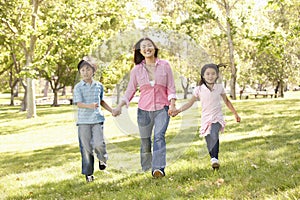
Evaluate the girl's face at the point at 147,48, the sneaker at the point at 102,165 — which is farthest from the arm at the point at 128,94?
the sneaker at the point at 102,165

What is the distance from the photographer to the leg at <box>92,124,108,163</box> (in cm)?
649

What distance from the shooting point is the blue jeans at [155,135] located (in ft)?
19.7

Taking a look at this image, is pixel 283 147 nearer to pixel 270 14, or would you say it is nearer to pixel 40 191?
pixel 40 191

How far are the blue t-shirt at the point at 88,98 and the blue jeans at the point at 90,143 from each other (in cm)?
9

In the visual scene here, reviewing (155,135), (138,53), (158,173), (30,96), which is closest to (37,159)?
(158,173)

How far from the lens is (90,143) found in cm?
667

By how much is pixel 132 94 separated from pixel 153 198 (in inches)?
59.4

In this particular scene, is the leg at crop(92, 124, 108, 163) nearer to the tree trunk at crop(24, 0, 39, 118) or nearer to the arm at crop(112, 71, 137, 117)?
the arm at crop(112, 71, 137, 117)

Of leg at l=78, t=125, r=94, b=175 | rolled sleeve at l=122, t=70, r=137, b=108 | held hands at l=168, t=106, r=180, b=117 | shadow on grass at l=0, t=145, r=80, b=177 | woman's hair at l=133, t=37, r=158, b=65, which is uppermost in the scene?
woman's hair at l=133, t=37, r=158, b=65

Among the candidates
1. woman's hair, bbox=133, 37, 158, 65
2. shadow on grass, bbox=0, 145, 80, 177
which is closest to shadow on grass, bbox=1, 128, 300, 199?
woman's hair, bbox=133, 37, 158, 65

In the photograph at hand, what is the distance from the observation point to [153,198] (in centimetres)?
535

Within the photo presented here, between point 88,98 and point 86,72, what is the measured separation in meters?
0.39

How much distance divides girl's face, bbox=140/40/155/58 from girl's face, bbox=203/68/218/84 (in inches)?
40.3

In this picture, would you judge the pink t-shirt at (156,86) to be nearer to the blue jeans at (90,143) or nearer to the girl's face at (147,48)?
the girl's face at (147,48)
